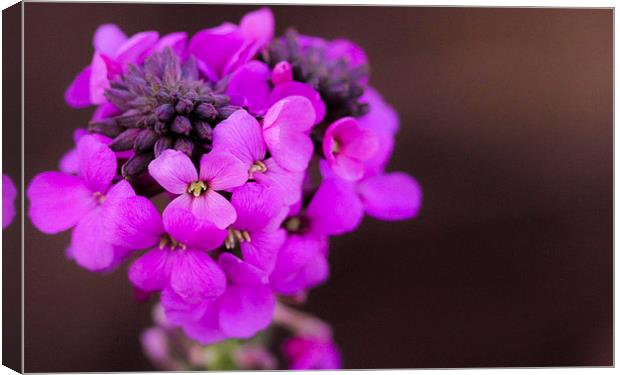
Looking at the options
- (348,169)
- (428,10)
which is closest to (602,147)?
(428,10)

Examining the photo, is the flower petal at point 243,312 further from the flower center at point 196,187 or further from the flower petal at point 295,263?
the flower center at point 196,187

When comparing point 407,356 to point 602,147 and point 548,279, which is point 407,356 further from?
point 602,147

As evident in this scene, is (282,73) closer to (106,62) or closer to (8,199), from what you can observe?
(106,62)

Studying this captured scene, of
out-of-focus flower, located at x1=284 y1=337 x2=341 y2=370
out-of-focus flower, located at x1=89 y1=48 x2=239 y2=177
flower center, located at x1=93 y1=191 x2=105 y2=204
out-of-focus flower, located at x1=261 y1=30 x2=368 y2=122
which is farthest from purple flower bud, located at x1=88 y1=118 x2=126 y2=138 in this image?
out-of-focus flower, located at x1=284 y1=337 x2=341 y2=370

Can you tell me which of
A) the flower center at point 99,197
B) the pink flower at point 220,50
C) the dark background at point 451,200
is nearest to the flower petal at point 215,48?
the pink flower at point 220,50

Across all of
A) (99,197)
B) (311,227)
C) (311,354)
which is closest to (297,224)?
(311,227)
